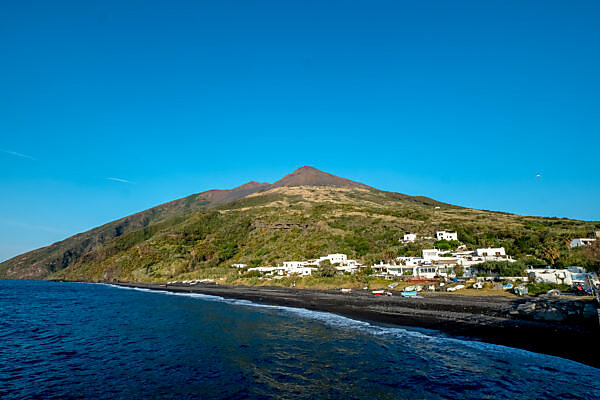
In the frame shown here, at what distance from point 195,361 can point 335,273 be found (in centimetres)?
5933

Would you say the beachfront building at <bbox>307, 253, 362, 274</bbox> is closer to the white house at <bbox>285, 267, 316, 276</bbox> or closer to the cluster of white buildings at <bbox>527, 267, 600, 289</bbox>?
the white house at <bbox>285, 267, 316, 276</bbox>

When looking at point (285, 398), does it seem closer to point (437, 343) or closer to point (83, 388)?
point (83, 388)

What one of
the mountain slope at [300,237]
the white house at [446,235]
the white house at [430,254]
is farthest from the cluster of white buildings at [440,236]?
the white house at [430,254]

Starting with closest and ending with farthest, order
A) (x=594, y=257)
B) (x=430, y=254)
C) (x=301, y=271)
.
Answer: (x=594, y=257), (x=430, y=254), (x=301, y=271)

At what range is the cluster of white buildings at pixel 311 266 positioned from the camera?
83250 millimetres

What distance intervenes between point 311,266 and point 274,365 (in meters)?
73.0

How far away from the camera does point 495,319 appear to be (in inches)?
1186

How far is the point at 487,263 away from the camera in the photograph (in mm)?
59125

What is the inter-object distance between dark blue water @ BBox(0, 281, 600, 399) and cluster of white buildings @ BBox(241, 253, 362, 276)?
166 feet

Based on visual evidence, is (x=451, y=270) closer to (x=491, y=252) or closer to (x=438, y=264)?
(x=438, y=264)

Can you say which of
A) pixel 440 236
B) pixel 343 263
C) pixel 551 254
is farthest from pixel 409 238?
pixel 551 254

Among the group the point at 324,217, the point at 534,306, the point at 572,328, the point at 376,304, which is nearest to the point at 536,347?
the point at 572,328

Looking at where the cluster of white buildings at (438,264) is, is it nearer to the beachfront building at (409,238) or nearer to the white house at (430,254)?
the white house at (430,254)

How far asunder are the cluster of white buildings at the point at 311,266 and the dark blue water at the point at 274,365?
50.7 meters
